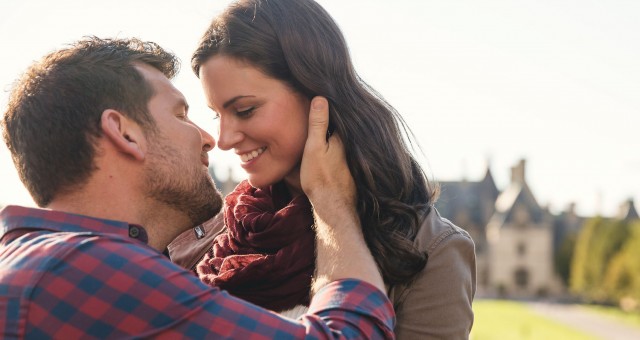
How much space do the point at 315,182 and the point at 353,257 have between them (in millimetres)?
349

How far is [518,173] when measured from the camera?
185 feet

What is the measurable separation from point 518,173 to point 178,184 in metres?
55.4

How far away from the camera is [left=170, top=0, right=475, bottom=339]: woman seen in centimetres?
253

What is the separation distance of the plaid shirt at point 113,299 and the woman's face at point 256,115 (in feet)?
2.59

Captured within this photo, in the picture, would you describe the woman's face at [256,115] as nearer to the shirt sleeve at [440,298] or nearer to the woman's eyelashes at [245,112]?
the woman's eyelashes at [245,112]

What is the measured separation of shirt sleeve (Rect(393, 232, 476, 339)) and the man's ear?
84 cm

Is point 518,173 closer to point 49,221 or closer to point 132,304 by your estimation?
point 49,221

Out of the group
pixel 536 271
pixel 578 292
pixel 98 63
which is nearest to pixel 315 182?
pixel 98 63

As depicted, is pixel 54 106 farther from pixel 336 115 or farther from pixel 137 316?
pixel 336 115

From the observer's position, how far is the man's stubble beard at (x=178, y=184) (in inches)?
90.7

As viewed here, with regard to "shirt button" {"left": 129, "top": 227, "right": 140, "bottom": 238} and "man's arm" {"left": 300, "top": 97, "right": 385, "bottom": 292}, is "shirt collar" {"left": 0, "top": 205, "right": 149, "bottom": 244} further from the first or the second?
"man's arm" {"left": 300, "top": 97, "right": 385, "bottom": 292}

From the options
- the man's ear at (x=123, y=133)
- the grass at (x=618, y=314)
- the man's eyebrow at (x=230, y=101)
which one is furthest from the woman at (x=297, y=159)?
the grass at (x=618, y=314)

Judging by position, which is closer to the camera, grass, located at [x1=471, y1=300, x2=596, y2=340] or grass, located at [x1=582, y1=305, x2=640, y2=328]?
grass, located at [x1=471, y1=300, x2=596, y2=340]

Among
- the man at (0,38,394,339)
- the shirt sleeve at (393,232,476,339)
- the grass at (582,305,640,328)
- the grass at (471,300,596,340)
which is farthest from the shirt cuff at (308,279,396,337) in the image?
the grass at (582,305,640,328)
